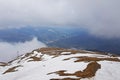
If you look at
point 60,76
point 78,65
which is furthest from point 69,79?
point 78,65

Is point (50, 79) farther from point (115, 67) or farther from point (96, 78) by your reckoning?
point (115, 67)

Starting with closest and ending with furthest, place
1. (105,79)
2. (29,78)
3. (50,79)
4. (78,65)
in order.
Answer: (105,79)
(50,79)
(29,78)
(78,65)

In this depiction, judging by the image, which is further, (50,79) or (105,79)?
(50,79)

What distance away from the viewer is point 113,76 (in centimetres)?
4672

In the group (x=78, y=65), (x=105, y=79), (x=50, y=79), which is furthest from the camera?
(x=78, y=65)

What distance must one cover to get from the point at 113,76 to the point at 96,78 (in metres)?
3.72

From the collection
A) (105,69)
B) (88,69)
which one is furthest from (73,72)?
(105,69)

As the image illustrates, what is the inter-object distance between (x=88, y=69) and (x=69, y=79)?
7.38 meters

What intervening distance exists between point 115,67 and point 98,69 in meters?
4.77

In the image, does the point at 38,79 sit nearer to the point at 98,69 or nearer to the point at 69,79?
the point at 69,79

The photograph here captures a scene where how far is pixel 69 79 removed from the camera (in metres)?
46.4

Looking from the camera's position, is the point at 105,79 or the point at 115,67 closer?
the point at 105,79

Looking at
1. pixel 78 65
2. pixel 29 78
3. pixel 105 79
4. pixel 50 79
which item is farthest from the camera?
pixel 78 65

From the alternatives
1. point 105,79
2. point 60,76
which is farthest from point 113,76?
point 60,76
